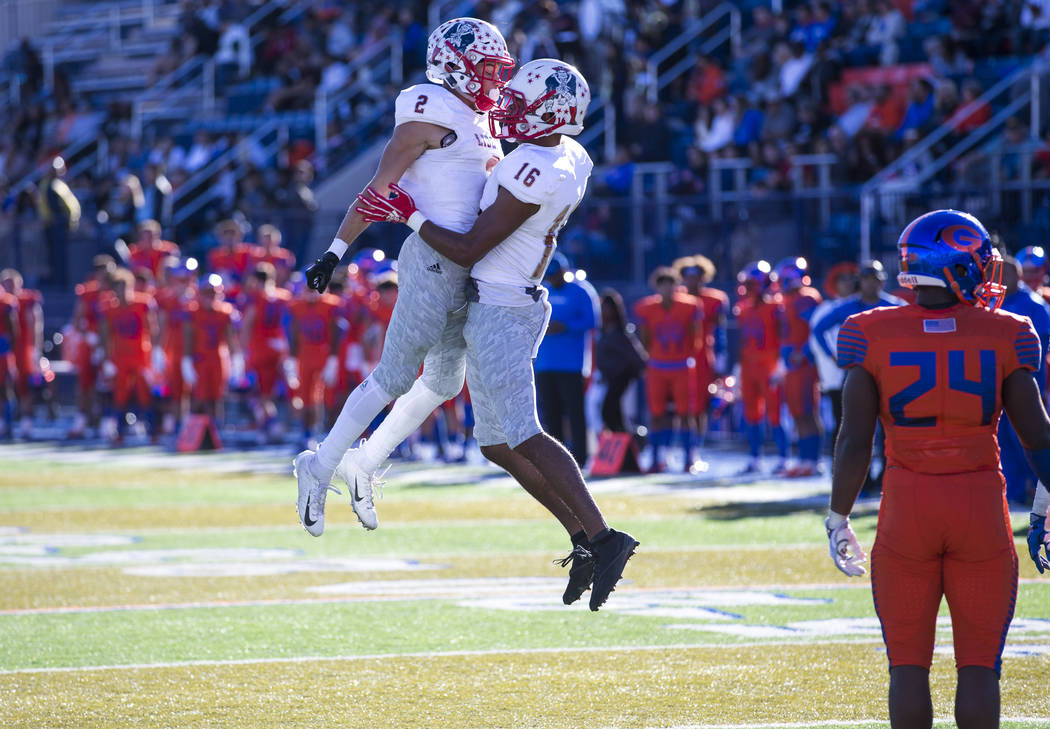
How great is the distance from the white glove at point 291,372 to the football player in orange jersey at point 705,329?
4.34 metres

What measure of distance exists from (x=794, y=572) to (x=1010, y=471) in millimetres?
2733

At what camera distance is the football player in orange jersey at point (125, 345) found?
1850 centimetres

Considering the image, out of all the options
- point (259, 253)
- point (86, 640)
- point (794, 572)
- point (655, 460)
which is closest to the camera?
point (86, 640)

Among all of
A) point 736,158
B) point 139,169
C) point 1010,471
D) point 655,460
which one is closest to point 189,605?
point 1010,471

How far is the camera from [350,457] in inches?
258

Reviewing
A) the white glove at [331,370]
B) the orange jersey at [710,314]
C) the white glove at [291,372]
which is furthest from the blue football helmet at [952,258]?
the white glove at [291,372]

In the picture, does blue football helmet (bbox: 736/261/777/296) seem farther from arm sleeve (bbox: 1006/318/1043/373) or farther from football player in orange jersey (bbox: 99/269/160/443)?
arm sleeve (bbox: 1006/318/1043/373)

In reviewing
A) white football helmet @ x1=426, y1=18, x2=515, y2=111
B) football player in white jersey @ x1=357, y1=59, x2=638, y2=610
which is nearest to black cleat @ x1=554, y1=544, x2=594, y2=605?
football player in white jersey @ x1=357, y1=59, x2=638, y2=610

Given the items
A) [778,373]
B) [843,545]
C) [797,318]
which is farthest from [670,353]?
[843,545]

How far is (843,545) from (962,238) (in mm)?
850

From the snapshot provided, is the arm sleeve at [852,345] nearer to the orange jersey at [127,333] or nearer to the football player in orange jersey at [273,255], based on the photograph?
the orange jersey at [127,333]

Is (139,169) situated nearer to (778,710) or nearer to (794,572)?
(794,572)

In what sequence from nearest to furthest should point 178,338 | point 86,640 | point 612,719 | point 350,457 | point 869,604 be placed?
point 612,719, point 350,457, point 86,640, point 869,604, point 178,338

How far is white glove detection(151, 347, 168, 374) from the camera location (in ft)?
61.6
